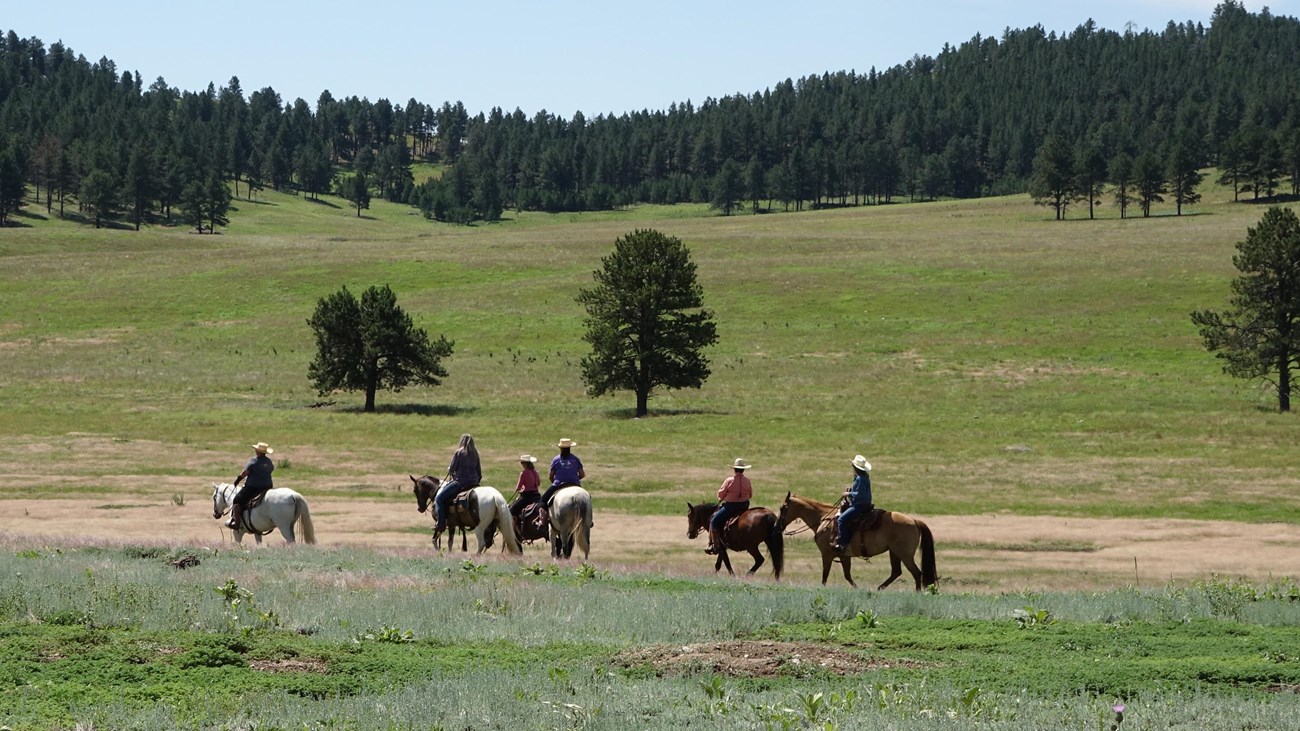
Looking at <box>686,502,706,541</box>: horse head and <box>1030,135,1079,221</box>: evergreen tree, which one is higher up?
<box>1030,135,1079,221</box>: evergreen tree

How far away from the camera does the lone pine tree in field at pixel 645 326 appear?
57000 millimetres

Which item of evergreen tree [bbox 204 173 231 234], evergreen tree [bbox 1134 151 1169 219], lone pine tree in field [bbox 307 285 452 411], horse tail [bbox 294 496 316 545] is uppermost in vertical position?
evergreen tree [bbox 1134 151 1169 219]

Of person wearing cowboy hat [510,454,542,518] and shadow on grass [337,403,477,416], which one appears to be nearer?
person wearing cowboy hat [510,454,542,518]

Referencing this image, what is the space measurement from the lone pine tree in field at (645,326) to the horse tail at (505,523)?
107 feet

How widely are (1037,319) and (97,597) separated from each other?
72.0 m

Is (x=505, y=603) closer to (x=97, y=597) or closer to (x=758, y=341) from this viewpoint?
(x=97, y=597)

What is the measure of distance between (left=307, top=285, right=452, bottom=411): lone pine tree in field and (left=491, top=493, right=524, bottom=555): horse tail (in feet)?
117

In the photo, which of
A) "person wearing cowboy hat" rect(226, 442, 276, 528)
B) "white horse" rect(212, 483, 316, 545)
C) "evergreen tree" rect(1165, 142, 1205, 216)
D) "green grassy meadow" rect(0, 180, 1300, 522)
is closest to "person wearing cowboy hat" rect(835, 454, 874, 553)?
"white horse" rect(212, 483, 316, 545)

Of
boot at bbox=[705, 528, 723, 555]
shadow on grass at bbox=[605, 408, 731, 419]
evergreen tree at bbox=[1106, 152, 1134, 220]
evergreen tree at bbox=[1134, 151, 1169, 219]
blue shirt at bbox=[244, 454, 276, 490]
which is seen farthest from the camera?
evergreen tree at bbox=[1106, 152, 1134, 220]

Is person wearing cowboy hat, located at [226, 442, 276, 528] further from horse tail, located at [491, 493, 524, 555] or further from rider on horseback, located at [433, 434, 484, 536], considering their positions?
horse tail, located at [491, 493, 524, 555]

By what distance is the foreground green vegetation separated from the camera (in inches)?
351

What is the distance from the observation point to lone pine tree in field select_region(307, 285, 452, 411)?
58.4 m

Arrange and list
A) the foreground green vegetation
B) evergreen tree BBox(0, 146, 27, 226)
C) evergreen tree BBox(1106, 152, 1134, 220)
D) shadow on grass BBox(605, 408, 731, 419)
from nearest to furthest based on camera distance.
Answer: the foreground green vegetation < shadow on grass BBox(605, 408, 731, 419) < evergreen tree BBox(0, 146, 27, 226) < evergreen tree BBox(1106, 152, 1134, 220)

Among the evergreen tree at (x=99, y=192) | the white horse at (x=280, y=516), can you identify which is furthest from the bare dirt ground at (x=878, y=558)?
the evergreen tree at (x=99, y=192)
